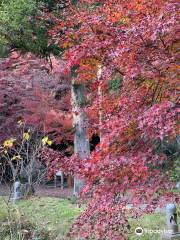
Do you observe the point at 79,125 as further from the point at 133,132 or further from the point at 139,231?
the point at 133,132

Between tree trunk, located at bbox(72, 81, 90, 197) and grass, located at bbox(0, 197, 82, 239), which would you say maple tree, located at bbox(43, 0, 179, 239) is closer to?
grass, located at bbox(0, 197, 82, 239)

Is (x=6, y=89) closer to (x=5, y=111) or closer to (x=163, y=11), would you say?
(x=5, y=111)

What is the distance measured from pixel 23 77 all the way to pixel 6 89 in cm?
72

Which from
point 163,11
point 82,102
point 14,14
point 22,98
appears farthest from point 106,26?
point 22,98

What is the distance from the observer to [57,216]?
9219mm

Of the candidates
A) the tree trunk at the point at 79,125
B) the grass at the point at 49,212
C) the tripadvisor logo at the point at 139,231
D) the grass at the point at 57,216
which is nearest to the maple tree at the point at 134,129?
the grass at the point at 57,216

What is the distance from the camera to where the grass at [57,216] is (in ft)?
23.7

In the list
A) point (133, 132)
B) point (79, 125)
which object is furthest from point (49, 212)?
point (133, 132)

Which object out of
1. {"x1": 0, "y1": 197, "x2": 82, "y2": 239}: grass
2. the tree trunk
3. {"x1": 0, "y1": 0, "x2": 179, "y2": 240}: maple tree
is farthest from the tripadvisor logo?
the tree trunk

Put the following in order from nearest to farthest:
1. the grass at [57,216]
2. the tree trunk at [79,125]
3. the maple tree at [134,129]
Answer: the maple tree at [134,129]
the grass at [57,216]
the tree trunk at [79,125]

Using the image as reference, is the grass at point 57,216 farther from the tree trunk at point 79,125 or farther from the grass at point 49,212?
the tree trunk at point 79,125

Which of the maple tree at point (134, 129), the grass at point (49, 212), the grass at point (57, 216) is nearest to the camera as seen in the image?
the maple tree at point (134, 129)

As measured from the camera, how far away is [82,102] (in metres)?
13.0

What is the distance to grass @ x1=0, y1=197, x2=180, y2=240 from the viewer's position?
284 inches
